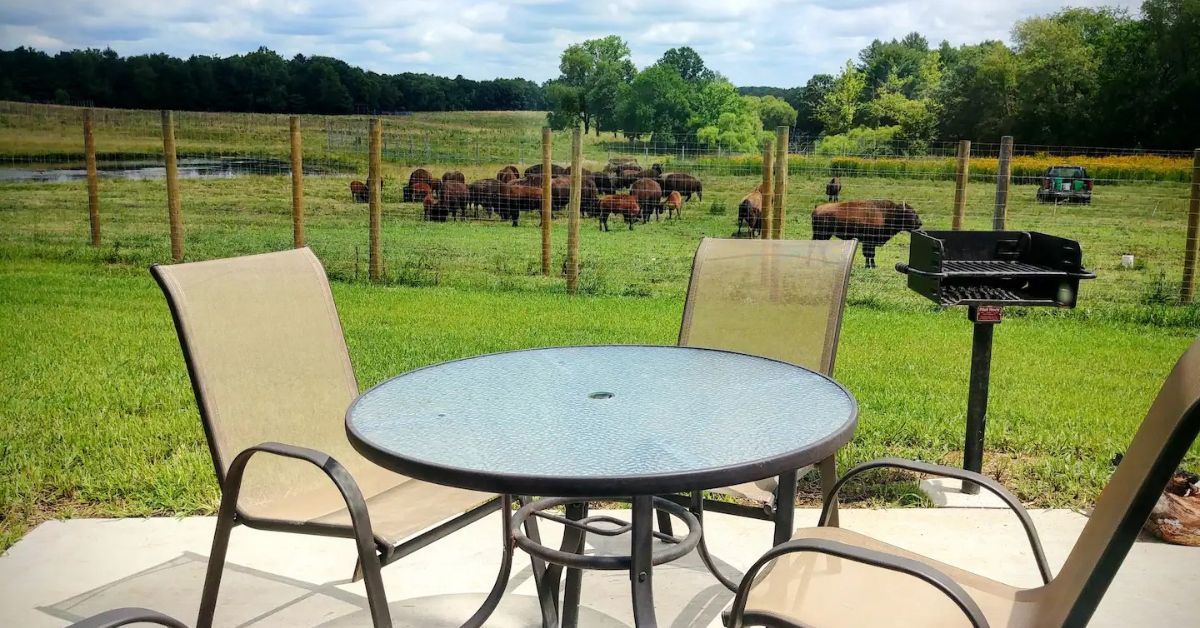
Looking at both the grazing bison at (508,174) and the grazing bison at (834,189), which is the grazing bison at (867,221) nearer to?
the grazing bison at (834,189)

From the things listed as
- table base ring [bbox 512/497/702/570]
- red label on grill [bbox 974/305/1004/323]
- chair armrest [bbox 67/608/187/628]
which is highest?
red label on grill [bbox 974/305/1004/323]

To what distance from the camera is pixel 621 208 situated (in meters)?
13.8

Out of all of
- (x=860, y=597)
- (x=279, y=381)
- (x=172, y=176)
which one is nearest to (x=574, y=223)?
(x=172, y=176)

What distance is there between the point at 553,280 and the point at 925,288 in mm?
5908

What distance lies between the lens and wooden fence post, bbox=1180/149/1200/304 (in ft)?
23.5

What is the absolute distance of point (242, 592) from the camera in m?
2.65

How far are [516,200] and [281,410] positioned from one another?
37.3 ft

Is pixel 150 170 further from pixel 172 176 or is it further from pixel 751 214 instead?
pixel 751 214

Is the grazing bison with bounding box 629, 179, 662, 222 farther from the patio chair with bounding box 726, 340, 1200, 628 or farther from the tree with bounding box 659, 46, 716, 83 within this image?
the tree with bounding box 659, 46, 716, 83

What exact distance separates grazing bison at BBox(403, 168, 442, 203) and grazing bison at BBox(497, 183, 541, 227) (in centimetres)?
106

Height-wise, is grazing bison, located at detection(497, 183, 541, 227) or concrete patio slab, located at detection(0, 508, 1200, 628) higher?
grazing bison, located at detection(497, 183, 541, 227)

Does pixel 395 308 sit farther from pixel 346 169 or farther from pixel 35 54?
pixel 35 54

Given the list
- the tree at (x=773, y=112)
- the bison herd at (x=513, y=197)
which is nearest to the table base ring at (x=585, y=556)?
the bison herd at (x=513, y=197)

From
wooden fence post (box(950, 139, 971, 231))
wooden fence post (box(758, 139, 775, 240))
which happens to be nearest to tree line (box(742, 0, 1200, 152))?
wooden fence post (box(950, 139, 971, 231))
